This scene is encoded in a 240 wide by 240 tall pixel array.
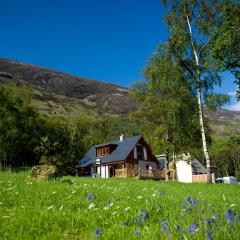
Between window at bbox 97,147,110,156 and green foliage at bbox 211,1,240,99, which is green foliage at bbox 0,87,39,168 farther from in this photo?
green foliage at bbox 211,1,240,99

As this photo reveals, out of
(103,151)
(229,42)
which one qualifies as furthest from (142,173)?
(229,42)

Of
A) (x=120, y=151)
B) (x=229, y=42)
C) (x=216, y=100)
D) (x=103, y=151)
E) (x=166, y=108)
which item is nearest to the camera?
→ (x=229, y=42)

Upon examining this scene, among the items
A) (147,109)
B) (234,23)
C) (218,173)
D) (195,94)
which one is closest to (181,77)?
(195,94)

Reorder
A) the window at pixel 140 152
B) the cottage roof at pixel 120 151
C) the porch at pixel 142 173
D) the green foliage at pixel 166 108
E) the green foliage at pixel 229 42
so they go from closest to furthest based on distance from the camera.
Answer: the green foliage at pixel 229 42 → the green foliage at pixel 166 108 → the porch at pixel 142 173 → the cottage roof at pixel 120 151 → the window at pixel 140 152

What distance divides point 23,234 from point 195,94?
3173cm

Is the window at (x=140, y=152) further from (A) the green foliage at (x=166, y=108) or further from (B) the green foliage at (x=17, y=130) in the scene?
(B) the green foliage at (x=17, y=130)

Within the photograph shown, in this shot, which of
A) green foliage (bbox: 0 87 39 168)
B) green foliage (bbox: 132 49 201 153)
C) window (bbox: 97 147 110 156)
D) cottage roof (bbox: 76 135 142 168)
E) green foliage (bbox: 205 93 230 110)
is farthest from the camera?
window (bbox: 97 147 110 156)

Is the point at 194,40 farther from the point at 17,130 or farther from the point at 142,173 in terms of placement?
the point at 17,130

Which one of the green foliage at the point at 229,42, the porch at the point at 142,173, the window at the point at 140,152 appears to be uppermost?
the green foliage at the point at 229,42

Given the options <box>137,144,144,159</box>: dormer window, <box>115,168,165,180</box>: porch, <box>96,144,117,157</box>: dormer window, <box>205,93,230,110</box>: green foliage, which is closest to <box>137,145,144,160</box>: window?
<box>137,144,144,159</box>: dormer window

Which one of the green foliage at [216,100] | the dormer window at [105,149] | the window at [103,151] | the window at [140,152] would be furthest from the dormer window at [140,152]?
the green foliage at [216,100]

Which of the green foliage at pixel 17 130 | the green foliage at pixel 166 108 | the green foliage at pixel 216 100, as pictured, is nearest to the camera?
the green foliage at pixel 216 100

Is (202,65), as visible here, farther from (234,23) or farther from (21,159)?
(21,159)

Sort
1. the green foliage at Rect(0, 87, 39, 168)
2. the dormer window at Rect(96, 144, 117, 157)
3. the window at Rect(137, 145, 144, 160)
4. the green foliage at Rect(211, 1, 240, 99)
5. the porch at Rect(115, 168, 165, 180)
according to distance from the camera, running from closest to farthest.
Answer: the green foliage at Rect(211, 1, 240, 99) → the porch at Rect(115, 168, 165, 180) → the green foliage at Rect(0, 87, 39, 168) → the window at Rect(137, 145, 144, 160) → the dormer window at Rect(96, 144, 117, 157)
